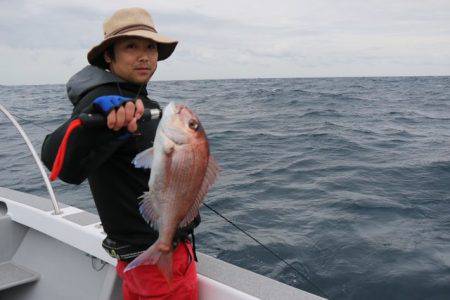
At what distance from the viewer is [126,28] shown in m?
2.37

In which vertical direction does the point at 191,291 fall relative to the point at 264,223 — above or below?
above

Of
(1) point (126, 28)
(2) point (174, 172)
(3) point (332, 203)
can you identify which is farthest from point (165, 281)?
(3) point (332, 203)

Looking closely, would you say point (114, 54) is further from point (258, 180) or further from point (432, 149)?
point (432, 149)

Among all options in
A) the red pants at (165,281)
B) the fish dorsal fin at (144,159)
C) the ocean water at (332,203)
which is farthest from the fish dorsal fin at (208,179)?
the ocean water at (332,203)

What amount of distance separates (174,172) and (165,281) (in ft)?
2.61

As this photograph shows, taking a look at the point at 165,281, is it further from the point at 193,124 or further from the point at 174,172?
the point at 193,124

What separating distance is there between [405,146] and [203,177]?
10002 mm

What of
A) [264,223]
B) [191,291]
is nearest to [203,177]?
[191,291]

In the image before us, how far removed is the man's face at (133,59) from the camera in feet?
7.85

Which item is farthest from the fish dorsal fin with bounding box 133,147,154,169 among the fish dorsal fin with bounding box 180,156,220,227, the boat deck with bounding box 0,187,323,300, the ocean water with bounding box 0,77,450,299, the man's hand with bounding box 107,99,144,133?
the ocean water with bounding box 0,77,450,299

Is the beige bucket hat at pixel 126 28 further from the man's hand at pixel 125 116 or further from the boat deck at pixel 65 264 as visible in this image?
the boat deck at pixel 65 264

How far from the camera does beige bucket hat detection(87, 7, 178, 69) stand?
7.62 feet

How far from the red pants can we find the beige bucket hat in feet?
3.68

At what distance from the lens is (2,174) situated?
10492mm
